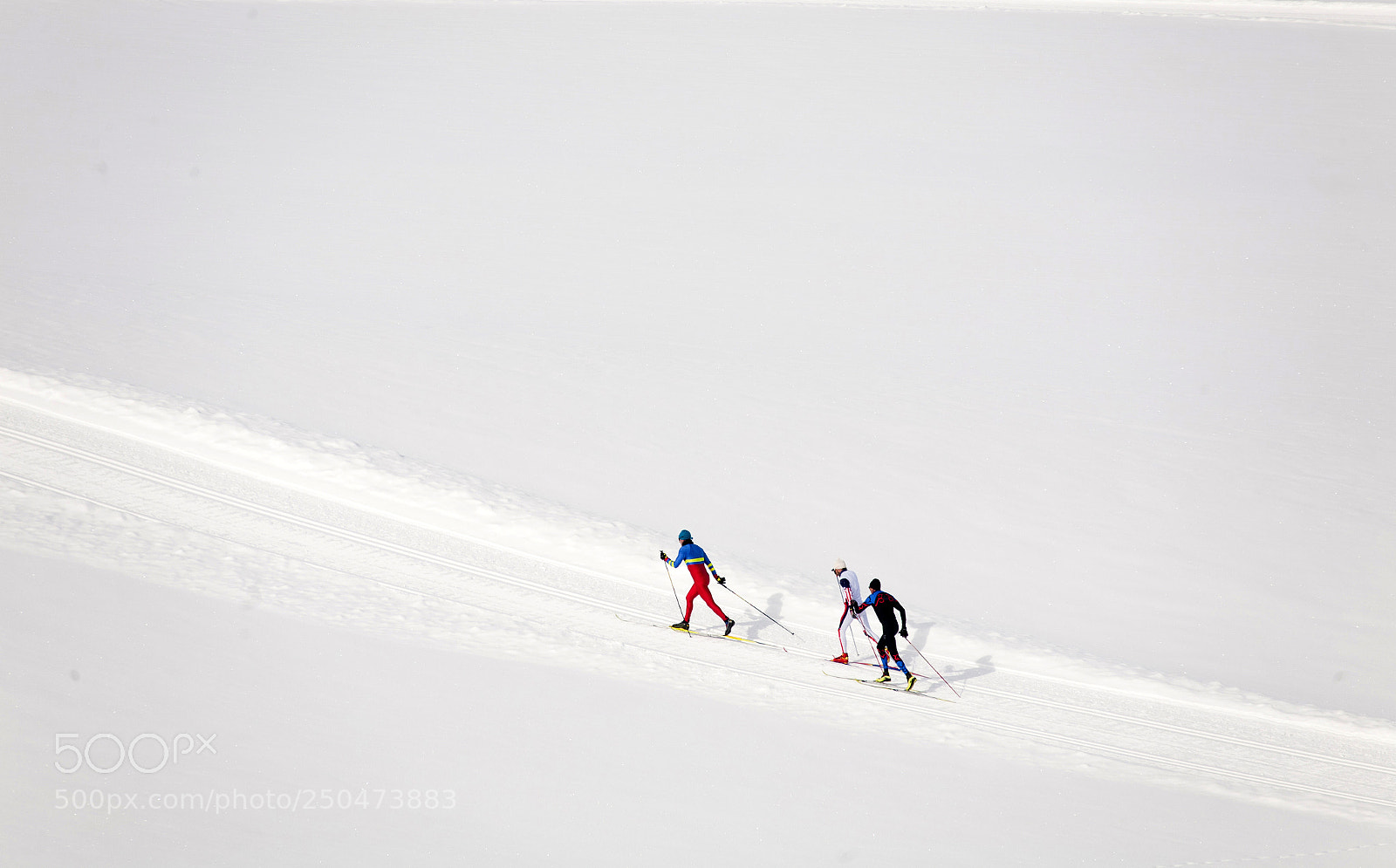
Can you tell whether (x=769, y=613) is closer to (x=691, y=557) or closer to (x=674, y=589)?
(x=674, y=589)

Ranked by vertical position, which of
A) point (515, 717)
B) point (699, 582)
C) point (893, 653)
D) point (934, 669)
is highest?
point (699, 582)

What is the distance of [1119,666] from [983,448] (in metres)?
4.18

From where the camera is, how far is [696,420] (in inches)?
547

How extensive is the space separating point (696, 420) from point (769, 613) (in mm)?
4318

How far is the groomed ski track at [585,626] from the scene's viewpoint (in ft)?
28.2

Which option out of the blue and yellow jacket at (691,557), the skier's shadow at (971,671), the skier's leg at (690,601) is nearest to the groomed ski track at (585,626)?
the skier's shadow at (971,671)

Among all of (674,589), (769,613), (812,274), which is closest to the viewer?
(674,589)

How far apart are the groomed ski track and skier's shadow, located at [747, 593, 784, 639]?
34 millimetres

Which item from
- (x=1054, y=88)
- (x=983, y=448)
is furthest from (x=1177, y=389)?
(x=1054, y=88)

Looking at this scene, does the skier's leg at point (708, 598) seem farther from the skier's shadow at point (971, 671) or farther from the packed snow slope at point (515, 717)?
the skier's shadow at point (971, 671)

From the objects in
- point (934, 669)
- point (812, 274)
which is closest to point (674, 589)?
point (934, 669)

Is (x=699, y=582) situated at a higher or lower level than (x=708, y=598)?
higher

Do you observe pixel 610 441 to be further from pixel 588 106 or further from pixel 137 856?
pixel 588 106

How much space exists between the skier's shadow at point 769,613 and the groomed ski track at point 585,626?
0.11 ft
